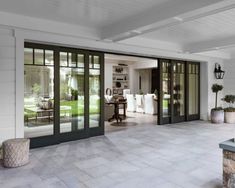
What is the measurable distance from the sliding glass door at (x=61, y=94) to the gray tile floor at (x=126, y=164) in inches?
14.3

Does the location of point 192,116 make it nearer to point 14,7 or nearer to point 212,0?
point 212,0

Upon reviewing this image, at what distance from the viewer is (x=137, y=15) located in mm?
4160

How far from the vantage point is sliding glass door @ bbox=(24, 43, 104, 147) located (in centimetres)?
479

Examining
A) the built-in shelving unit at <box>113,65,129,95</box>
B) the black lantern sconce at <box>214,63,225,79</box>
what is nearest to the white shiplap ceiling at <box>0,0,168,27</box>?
the black lantern sconce at <box>214,63,225,79</box>

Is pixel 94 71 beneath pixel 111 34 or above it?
beneath

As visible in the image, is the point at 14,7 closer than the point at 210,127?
Yes

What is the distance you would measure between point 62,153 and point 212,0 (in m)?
3.87

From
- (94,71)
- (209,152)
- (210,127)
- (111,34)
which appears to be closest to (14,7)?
(111,34)

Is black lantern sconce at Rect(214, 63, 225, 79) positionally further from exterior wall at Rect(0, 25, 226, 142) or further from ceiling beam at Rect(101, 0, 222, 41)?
exterior wall at Rect(0, 25, 226, 142)

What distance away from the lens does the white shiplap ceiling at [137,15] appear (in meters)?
3.41

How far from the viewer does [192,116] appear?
8492 millimetres

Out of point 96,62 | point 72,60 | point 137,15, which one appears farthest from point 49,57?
point 137,15

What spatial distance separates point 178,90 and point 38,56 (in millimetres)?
5402

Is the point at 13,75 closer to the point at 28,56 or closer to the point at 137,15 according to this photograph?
the point at 28,56
